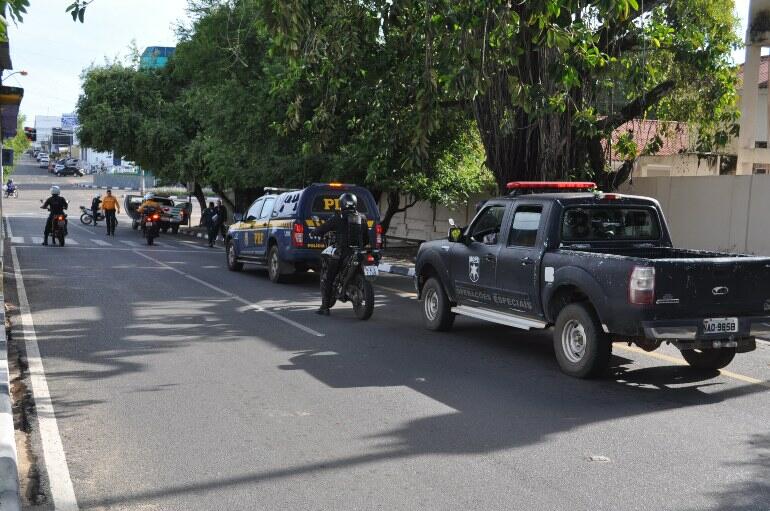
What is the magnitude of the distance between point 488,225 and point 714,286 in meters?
3.22

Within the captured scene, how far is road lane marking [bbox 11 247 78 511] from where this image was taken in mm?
5312

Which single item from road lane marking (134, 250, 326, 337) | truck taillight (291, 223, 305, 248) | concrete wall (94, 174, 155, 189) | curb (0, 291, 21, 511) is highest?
concrete wall (94, 174, 155, 189)

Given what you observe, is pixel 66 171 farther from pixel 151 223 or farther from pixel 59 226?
pixel 59 226

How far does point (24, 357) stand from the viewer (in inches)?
376

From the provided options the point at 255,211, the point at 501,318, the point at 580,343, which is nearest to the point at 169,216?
the point at 255,211

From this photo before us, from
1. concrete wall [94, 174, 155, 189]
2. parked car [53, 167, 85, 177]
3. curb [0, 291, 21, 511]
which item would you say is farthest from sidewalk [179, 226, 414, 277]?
parked car [53, 167, 85, 177]

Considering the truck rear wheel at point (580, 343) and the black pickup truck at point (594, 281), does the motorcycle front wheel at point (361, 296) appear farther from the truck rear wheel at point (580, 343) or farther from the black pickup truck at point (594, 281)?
the truck rear wheel at point (580, 343)

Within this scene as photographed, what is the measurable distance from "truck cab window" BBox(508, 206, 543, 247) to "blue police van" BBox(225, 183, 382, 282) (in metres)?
7.08

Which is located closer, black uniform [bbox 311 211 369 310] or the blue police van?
black uniform [bbox 311 211 369 310]

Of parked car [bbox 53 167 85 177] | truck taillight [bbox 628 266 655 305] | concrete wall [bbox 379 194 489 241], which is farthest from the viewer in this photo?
parked car [bbox 53 167 85 177]

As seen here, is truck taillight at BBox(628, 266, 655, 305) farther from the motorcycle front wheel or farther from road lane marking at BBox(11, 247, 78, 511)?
the motorcycle front wheel

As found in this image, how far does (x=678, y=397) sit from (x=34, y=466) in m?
5.36

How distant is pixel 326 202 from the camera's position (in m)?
17.2

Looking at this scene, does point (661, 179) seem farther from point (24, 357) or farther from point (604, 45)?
point (24, 357)
